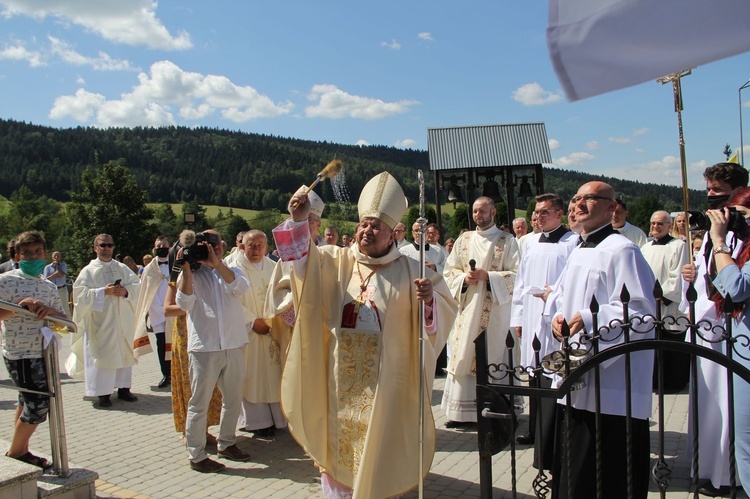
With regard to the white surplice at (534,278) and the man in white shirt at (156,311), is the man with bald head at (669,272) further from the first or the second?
the man in white shirt at (156,311)

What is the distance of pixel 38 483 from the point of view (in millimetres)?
3979

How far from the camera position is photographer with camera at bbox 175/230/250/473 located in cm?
500

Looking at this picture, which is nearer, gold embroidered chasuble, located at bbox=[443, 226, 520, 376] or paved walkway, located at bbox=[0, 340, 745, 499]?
paved walkway, located at bbox=[0, 340, 745, 499]

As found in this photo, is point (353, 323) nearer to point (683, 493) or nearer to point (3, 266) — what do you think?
point (683, 493)

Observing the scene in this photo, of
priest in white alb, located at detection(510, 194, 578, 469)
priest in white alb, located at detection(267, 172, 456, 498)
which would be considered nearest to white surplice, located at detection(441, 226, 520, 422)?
priest in white alb, located at detection(510, 194, 578, 469)

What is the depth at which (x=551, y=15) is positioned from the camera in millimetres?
1278

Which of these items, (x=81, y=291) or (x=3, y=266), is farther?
(x=3, y=266)

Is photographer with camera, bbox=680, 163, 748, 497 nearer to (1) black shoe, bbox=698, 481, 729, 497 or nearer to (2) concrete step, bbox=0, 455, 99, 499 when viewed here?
(1) black shoe, bbox=698, 481, 729, 497

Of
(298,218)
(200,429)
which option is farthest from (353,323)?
(200,429)

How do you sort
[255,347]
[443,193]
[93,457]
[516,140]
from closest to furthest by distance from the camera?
1. [93,457]
2. [255,347]
3. [516,140]
4. [443,193]

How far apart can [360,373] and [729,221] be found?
247cm

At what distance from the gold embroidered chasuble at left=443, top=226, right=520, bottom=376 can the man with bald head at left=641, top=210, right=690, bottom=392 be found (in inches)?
87.3

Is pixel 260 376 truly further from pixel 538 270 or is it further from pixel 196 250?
pixel 538 270

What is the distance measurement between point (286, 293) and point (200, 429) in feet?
4.51
